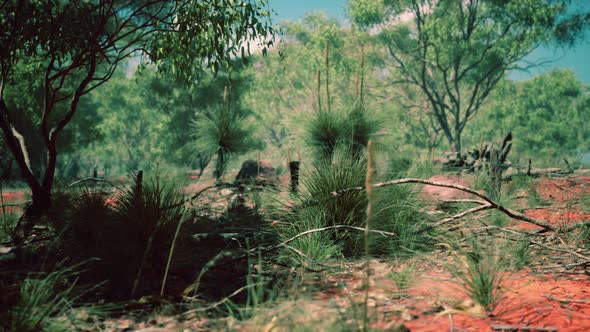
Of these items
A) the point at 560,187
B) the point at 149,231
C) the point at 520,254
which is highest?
the point at 560,187

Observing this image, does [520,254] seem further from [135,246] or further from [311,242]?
[135,246]

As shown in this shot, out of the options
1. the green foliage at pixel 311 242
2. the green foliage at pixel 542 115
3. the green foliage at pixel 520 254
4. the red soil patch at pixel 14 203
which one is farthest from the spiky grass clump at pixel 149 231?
the green foliage at pixel 542 115

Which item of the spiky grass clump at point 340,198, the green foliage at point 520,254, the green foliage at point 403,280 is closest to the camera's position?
the green foliage at point 403,280

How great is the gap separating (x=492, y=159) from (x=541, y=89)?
3737 centimetres

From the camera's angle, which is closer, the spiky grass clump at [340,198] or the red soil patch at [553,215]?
the spiky grass clump at [340,198]

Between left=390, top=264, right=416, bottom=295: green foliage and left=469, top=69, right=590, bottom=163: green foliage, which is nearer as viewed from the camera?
left=390, top=264, right=416, bottom=295: green foliage

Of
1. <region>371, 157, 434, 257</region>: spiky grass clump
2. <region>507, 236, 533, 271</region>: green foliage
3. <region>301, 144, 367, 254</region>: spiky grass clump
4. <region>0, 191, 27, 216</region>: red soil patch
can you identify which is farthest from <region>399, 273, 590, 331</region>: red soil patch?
<region>0, 191, 27, 216</region>: red soil patch

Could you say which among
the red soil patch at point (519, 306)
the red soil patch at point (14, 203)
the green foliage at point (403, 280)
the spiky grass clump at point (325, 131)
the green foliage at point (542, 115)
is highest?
the green foliage at point (542, 115)

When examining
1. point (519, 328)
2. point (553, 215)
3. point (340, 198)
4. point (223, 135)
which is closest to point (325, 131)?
point (223, 135)

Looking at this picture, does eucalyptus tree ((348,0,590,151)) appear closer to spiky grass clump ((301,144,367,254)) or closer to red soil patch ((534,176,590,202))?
red soil patch ((534,176,590,202))

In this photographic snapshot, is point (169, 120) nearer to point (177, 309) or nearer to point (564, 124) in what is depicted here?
point (177, 309)

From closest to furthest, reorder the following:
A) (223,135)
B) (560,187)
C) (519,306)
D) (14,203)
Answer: (519,306)
(560,187)
(223,135)
(14,203)

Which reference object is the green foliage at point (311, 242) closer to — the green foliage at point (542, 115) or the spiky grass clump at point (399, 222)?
the spiky grass clump at point (399, 222)

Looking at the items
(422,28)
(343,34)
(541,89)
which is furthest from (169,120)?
(541,89)
